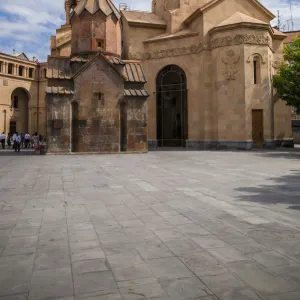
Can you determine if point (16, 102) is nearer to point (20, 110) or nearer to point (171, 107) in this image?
point (20, 110)

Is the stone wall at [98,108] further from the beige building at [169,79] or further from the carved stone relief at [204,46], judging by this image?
the carved stone relief at [204,46]

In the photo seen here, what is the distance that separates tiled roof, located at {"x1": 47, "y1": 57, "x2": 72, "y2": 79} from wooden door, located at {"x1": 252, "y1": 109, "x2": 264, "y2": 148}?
44.6ft

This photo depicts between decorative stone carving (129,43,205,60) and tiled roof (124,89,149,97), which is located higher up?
decorative stone carving (129,43,205,60)

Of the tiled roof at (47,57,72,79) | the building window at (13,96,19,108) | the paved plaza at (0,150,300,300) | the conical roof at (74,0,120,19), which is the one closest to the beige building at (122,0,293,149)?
the conical roof at (74,0,120,19)

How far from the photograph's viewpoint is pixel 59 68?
666 inches

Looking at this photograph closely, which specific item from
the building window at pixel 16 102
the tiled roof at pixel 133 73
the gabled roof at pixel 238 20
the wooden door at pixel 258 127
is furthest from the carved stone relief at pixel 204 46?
the building window at pixel 16 102

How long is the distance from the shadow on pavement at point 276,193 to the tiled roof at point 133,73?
12.0 m

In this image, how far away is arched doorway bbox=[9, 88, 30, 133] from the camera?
41.5 m

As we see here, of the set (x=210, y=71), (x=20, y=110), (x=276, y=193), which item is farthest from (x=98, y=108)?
(x=20, y=110)

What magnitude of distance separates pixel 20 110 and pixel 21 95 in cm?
240

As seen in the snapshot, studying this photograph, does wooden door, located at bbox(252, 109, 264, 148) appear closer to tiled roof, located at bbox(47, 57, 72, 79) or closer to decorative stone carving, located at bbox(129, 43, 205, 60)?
decorative stone carving, located at bbox(129, 43, 205, 60)

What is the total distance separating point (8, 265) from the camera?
9.06ft

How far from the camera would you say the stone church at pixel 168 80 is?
16547mm

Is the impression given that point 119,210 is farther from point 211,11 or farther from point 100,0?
point 211,11
